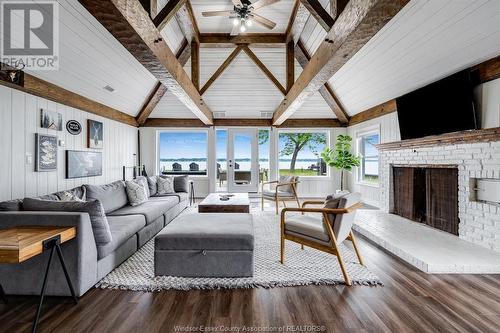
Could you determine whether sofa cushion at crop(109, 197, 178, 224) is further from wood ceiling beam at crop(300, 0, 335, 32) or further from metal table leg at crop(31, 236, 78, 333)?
wood ceiling beam at crop(300, 0, 335, 32)

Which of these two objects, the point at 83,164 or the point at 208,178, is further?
the point at 208,178

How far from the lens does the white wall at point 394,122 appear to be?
2920 mm

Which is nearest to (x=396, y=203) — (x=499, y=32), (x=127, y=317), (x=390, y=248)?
(x=390, y=248)

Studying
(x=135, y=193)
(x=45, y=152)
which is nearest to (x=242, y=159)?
(x=135, y=193)

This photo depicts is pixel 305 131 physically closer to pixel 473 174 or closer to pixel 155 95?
pixel 155 95

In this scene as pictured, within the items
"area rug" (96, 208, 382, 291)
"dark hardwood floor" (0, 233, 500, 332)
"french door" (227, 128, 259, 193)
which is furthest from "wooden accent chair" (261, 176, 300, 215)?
"dark hardwood floor" (0, 233, 500, 332)

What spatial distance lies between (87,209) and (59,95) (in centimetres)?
278

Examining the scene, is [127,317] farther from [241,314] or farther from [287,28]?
[287,28]

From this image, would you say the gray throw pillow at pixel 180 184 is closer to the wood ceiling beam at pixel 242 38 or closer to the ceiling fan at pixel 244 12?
the wood ceiling beam at pixel 242 38

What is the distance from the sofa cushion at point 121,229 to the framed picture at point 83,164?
70.7 inches

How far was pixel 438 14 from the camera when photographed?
2.81 meters

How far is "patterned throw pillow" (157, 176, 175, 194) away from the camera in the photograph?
524cm

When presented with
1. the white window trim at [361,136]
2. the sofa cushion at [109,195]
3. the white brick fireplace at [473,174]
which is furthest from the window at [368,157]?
the sofa cushion at [109,195]

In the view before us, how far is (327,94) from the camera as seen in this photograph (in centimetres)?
611
